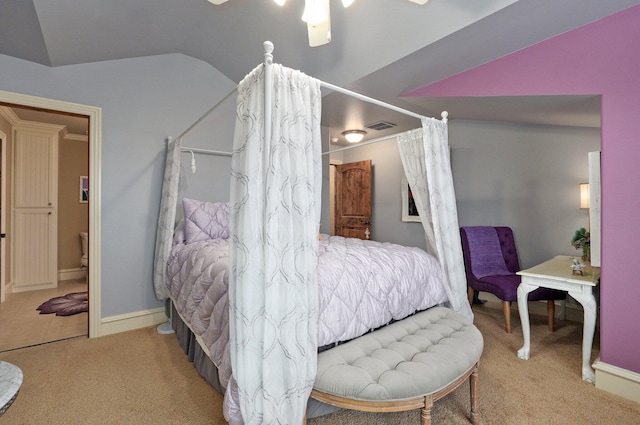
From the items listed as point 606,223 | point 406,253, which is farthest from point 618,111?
point 406,253

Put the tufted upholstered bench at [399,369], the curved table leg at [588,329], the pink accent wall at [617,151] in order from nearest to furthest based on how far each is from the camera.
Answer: the tufted upholstered bench at [399,369]
the pink accent wall at [617,151]
the curved table leg at [588,329]

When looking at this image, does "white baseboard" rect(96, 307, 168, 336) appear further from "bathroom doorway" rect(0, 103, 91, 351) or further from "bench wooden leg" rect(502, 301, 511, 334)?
"bench wooden leg" rect(502, 301, 511, 334)

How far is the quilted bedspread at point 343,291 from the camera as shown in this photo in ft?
5.71

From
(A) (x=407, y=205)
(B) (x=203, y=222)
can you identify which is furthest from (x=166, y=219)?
(A) (x=407, y=205)

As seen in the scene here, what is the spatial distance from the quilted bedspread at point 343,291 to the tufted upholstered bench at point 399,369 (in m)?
0.14

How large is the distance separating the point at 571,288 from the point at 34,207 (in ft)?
21.2

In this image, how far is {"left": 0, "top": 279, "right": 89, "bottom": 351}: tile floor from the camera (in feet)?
9.37

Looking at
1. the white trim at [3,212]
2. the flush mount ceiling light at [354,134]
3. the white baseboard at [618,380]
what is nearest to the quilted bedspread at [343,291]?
the white baseboard at [618,380]

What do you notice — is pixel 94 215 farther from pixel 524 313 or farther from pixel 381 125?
pixel 524 313

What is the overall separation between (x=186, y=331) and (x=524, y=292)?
2.81m

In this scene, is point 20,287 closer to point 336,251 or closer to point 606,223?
point 336,251

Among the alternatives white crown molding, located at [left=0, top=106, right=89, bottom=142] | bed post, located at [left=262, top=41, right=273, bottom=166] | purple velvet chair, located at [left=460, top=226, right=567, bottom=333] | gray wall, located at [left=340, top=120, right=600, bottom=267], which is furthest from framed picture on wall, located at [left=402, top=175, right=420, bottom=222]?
white crown molding, located at [left=0, top=106, right=89, bottom=142]

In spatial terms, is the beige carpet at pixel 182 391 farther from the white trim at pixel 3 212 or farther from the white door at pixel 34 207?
the white door at pixel 34 207

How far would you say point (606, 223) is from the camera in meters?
2.01
